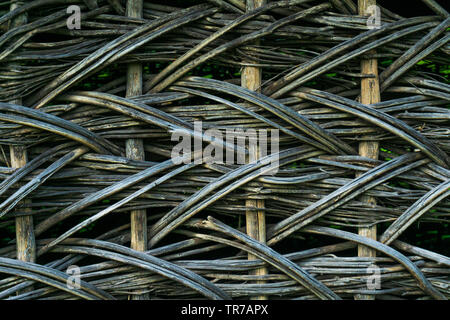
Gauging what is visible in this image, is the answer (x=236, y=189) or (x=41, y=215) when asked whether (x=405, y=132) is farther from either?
(x=41, y=215)

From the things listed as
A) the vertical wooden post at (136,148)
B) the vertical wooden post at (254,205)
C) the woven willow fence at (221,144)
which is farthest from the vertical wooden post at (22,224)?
the vertical wooden post at (254,205)

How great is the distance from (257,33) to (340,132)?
296 millimetres

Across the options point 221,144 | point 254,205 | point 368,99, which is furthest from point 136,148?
point 368,99

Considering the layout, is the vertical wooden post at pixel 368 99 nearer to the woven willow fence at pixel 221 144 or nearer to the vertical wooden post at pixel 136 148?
the woven willow fence at pixel 221 144

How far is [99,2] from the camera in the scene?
0.88 m

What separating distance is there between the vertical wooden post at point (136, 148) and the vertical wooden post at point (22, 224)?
231 millimetres

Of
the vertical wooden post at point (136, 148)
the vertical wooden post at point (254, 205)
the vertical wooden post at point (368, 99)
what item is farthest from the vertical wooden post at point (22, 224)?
the vertical wooden post at point (368, 99)

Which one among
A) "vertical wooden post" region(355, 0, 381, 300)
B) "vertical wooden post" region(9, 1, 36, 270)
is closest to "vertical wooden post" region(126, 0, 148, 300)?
"vertical wooden post" region(9, 1, 36, 270)

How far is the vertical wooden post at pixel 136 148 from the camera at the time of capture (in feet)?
2.84

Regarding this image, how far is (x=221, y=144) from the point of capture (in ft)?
2.79

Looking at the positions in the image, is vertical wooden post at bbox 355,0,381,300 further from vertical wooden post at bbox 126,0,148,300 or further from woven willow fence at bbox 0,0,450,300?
vertical wooden post at bbox 126,0,148,300

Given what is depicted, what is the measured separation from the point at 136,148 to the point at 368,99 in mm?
557
